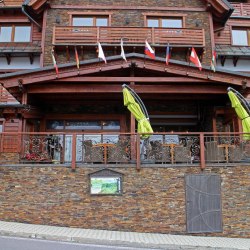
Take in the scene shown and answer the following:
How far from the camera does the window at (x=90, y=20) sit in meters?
17.7

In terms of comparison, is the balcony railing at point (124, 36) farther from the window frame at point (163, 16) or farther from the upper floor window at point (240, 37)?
the upper floor window at point (240, 37)

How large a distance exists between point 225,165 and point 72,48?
31.0 ft

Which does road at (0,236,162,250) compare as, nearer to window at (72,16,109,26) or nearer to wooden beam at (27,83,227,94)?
wooden beam at (27,83,227,94)

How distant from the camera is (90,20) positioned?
700 inches

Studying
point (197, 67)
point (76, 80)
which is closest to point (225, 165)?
point (197, 67)

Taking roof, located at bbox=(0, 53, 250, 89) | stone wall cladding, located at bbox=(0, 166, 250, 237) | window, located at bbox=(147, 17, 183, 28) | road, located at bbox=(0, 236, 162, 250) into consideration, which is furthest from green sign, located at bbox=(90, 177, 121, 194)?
window, located at bbox=(147, 17, 183, 28)

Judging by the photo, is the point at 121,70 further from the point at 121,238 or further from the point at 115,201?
the point at 121,238

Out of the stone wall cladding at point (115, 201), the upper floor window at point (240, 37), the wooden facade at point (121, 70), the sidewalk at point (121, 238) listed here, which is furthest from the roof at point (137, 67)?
the upper floor window at point (240, 37)

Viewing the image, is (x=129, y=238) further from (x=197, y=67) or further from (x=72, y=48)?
(x=72, y=48)

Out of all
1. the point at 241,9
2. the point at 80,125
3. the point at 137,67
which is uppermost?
the point at 241,9

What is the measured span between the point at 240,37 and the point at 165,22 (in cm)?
458

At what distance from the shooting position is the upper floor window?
18.9m

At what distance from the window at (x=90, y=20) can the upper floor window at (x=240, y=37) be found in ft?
23.8

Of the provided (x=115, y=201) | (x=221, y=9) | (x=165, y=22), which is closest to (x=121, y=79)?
(x=115, y=201)
